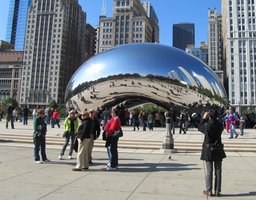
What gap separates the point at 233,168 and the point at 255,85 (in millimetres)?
107450

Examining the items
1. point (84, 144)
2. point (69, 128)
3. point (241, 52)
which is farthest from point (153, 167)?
point (241, 52)

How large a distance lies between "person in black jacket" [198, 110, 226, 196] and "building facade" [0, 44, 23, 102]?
133737mm

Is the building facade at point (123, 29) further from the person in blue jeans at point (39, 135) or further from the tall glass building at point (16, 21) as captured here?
the person in blue jeans at point (39, 135)

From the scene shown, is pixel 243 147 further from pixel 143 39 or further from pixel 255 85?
pixel 143 39

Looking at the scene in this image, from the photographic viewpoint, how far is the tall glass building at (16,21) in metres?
168

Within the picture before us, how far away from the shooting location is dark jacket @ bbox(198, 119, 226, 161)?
531cm

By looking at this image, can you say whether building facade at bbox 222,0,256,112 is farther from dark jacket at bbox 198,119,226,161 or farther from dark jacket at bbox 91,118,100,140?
dark jacket at bbox 198,119,226,161

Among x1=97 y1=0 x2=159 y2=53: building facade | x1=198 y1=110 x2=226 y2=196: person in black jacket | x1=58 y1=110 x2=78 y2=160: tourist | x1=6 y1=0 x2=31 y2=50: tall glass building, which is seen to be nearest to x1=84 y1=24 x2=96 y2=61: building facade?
x1=97 y1=0 x2=159 y2=53: building facade

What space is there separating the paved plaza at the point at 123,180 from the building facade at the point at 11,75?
130 m

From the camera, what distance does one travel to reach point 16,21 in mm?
170000

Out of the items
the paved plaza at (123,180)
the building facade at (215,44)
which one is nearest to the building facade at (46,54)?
the building facade at (215,44)

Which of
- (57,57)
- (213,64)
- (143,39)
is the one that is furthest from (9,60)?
(213,64)

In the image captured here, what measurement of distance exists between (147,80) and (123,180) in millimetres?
15180

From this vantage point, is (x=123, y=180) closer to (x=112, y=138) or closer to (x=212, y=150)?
(x=112, y=138)
